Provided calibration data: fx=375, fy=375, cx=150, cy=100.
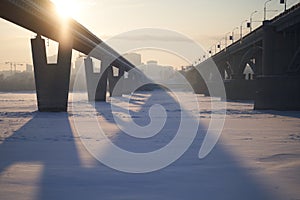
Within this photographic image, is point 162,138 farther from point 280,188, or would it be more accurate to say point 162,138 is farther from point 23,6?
point 23,6

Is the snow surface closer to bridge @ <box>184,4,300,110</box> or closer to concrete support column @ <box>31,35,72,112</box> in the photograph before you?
concrete support column @ <box>31,35,72,112</box>

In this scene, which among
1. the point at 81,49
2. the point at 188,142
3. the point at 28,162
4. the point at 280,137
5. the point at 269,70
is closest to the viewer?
the point at 28,162

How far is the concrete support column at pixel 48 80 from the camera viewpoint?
34.7 m

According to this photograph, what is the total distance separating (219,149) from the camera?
13906mm

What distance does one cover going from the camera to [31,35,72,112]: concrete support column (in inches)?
1364

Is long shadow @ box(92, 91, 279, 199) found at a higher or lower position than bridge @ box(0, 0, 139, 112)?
lower

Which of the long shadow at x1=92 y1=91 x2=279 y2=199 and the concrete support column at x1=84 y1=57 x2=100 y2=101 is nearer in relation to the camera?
the long shadow at x1=92 y1=91 x2=279 y2=199

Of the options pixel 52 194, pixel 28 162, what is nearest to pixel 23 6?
pixel 28 162

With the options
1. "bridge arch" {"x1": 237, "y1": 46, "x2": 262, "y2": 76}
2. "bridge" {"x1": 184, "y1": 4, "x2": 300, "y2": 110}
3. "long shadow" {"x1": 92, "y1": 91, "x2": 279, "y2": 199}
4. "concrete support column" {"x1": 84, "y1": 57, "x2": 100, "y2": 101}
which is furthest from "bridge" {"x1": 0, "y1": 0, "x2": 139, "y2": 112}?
"bridge arch" {"x1": 237, "y1": 46, "x2": 262, "y2": 76}

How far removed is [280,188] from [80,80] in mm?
164004

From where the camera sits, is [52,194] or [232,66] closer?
[52,194]

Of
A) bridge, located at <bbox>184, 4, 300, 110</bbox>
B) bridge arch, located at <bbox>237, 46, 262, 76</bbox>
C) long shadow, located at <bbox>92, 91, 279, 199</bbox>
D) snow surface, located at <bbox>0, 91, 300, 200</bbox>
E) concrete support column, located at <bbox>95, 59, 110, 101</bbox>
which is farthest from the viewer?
concrete support column, located at <bbox>95, 59, 110, 101</bbox>

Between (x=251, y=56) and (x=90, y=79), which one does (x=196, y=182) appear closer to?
(x=90, y=79)

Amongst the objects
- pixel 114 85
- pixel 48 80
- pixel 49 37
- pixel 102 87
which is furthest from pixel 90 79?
pixel 48 80
